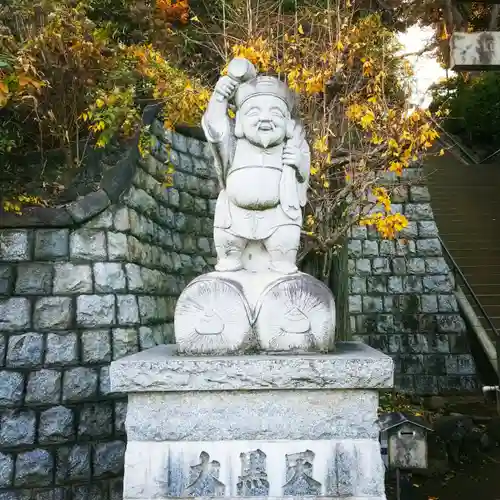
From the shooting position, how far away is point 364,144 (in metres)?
7.02

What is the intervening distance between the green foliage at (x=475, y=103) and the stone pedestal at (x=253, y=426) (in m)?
14.6

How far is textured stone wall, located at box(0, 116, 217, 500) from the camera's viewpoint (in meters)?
4.62

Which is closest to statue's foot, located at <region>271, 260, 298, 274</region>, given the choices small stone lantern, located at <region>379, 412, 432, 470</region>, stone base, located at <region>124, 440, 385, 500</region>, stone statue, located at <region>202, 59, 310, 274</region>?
stone statue, located at <region>202, 59, 310, 274</region>

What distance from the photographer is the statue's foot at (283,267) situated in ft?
11.3

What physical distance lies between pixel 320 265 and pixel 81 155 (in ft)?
12.9

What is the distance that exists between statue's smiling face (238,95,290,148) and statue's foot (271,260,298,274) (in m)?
0.74

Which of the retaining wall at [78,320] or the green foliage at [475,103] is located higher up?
the green foliage at [475,103]

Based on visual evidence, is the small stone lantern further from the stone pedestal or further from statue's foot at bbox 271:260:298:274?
statue's foot at bbox 271:260:298:274

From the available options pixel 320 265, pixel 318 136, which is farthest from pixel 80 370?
pixel 320 265

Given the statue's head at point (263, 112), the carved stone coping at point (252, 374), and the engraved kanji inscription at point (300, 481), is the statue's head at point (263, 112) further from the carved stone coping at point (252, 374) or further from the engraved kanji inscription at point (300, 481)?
the engraved kanji inscription at point (300, 481)

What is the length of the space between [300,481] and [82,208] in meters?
3.33

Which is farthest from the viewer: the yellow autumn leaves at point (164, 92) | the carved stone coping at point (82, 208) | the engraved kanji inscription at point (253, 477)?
the yellow autumn leaves at point (164, 92)

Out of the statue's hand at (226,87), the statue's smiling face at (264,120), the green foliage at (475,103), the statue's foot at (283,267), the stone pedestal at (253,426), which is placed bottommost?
the stone pedestal at (253,426)

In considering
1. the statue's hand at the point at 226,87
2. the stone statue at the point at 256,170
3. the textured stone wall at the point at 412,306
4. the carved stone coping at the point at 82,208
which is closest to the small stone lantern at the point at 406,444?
the stone statue at the point at 256,170
